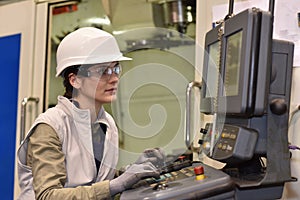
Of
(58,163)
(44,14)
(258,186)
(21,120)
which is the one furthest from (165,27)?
(258,186)

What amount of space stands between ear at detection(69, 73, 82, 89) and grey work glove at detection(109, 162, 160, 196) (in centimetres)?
41

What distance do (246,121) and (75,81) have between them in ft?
2.21

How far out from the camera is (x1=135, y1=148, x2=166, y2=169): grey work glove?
1.17 meters

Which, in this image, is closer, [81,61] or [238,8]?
[81,61]

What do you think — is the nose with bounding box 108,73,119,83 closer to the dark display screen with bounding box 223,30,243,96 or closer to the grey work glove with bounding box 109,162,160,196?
the grey work glove with bounding box 109,162,160,196

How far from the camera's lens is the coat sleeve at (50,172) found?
3.73 feet

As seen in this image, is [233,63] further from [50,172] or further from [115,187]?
[50,172]

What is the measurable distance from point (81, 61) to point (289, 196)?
840 mm

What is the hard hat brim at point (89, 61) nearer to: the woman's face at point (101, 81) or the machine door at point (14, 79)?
the woman's face at point (101, 81)

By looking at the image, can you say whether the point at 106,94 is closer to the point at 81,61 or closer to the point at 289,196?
the point at 81,61

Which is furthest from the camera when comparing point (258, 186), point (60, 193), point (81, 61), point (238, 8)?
point (238, 8)

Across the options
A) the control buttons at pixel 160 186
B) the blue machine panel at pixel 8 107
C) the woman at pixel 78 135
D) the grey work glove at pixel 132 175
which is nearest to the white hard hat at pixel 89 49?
the woman at pixel 78 135

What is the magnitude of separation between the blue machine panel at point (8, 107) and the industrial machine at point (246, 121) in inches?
56.7

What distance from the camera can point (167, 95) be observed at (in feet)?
5.36
